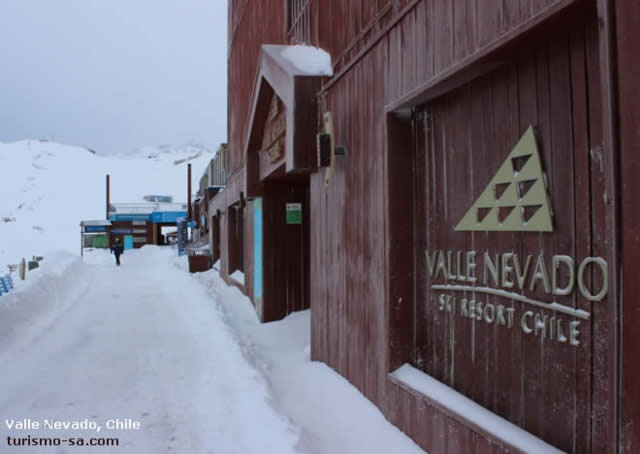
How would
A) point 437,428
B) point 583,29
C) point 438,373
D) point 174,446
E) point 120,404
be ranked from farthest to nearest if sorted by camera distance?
1. point 120,404
2. point 174,446
3. point 438,373
4. point 437,428
5. point 583,29

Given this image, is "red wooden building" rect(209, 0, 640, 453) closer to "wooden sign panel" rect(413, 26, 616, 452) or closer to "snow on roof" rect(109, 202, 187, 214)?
"wooden sign panel" rect(413, 26, 616, 452)

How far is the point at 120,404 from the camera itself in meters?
4.83

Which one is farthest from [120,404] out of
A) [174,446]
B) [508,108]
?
[508,108]

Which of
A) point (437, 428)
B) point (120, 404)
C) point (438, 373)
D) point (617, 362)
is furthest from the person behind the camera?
point (120, 404)

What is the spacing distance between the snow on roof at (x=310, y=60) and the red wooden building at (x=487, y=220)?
0.37ft

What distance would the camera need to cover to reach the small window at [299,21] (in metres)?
6.87

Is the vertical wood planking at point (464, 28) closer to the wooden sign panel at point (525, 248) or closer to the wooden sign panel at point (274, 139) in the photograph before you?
the wooden sign panel at point (525, 248)

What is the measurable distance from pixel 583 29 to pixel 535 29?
21cm

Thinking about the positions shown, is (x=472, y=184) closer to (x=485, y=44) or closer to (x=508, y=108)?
(x=508, y=108)

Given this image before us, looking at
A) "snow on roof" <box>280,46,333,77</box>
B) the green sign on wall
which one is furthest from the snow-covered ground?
"snow on roof" <box>280,46,333,77</box>

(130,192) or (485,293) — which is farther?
(130,192)

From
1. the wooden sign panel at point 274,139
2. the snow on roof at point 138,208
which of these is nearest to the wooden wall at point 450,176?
the wooden sign panel at point 274,139

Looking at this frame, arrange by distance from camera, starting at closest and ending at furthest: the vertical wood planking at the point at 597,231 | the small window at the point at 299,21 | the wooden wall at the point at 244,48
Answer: the vertical wood planking at the point at 597,231 → the small window at the point at 299,21 → the wooden wall at the point at 244,48

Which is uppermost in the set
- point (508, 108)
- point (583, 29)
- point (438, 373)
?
point (583, 29)
